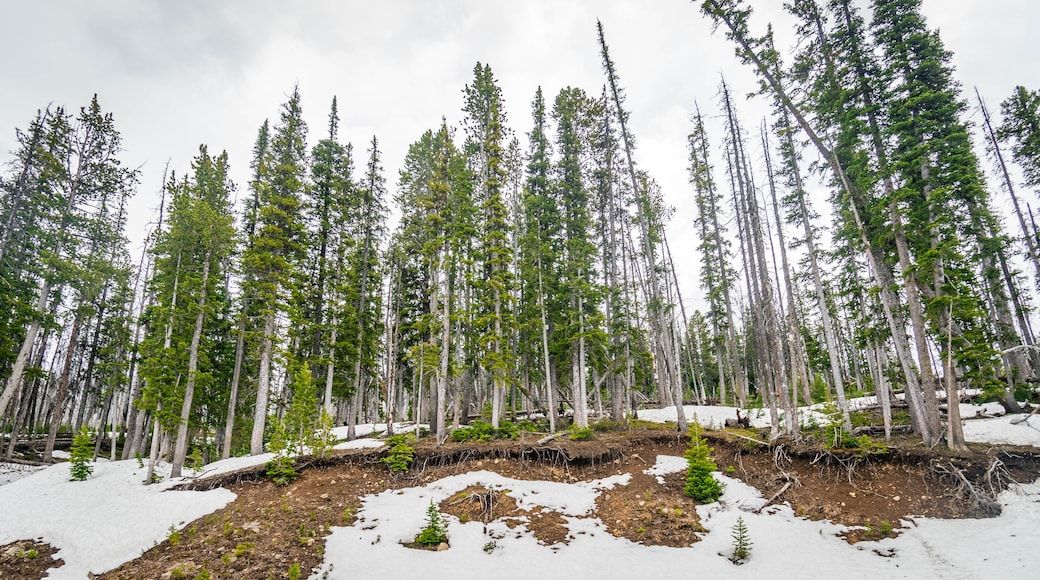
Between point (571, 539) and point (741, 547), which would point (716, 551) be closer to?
point (741, 547)

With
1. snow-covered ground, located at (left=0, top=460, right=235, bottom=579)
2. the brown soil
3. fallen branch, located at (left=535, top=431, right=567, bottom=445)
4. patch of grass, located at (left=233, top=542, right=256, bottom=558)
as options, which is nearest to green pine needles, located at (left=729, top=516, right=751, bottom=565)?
fallen branch, located at (left=535, top=431, right=567, bottom=445)

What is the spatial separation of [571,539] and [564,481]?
329 centimetres

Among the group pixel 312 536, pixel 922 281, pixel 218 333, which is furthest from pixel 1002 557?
pixel 218 333

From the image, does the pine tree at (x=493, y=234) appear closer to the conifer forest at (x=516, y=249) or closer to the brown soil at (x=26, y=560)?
the conifer forest at (x=516, y=249)

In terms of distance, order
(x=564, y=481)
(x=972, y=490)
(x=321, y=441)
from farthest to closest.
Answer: (x=321, y=441), (x=564, y=481), (x=972, y=490)

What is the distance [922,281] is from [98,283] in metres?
30.9

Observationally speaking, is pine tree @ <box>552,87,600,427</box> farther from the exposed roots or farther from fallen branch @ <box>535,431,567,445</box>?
the exposed roots

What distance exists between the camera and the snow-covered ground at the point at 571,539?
7.09 m

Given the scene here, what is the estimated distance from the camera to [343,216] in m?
19.2

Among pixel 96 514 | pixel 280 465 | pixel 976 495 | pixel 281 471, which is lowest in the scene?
pixel 96 514

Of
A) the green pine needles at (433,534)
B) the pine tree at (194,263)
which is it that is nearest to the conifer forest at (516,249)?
the pine tree at (194,263)

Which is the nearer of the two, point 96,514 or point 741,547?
point 741,547

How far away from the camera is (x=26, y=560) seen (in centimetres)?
812

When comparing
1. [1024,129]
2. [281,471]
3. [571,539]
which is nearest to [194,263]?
[281,471]
